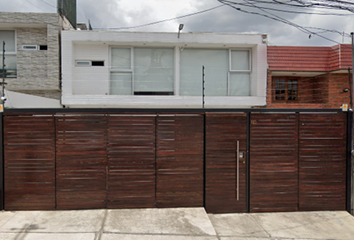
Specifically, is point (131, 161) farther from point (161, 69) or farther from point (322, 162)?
point (161, 69)

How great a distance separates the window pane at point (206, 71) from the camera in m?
8.59

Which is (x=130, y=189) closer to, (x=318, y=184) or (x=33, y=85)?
(x=318, y=184)

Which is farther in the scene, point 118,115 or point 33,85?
point 33,85

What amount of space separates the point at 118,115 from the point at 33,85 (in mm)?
5784

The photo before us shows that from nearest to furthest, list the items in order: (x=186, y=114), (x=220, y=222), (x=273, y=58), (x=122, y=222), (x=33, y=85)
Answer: (x=122, y=222) < (x=220, y=222) < (x=186, y=114) < (x=33, y=85) < (x=273, y=58)

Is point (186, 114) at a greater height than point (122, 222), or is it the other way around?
point (186, 114)

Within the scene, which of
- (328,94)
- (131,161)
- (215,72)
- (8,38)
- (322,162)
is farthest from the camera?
(328,94)

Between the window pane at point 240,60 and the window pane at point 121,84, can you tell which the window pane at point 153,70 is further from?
the window pane at point 240,60

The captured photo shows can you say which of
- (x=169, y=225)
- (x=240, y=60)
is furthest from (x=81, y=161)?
(x=240, y=60)

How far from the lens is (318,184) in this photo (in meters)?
4.61

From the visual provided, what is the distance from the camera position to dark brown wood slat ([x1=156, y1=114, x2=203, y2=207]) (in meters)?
4.39

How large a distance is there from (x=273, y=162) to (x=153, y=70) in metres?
5.74

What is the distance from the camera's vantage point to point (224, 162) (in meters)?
4.47

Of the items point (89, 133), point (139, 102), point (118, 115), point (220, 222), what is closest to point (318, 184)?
point (220, 222)
